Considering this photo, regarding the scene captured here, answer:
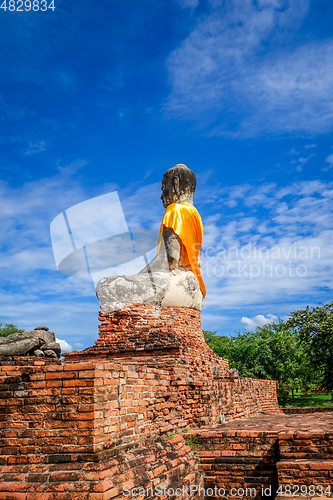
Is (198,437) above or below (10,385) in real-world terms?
below

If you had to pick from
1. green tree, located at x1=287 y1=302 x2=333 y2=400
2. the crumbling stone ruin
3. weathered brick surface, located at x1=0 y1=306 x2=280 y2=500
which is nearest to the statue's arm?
the crumbling stone ruin

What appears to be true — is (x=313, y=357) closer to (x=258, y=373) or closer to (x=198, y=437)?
(x=258, y=373)

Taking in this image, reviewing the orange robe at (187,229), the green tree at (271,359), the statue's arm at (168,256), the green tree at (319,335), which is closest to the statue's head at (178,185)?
the orange robe at (187,229)

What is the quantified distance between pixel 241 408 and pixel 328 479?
434cm

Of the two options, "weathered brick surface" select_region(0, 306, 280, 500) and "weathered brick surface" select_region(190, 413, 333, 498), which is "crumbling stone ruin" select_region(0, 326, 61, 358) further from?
"weathered brick surface" select_region(190, 413, 333, 498)

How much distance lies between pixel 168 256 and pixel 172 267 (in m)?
0.27

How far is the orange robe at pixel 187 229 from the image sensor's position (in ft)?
32.2

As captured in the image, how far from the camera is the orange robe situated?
32.2 ft

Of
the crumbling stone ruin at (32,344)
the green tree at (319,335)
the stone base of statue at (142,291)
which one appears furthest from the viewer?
the green tree at (319,335)

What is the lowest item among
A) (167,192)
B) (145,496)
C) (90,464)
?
(145,496)

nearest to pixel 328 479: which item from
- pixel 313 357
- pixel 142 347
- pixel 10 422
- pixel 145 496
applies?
pixel 145 496

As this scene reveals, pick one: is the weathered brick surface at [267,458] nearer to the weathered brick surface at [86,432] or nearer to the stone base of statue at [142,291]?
the weathered brick surface at [86,432]

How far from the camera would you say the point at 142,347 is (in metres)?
7.68

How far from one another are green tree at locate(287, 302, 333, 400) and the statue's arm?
31.7 ft
